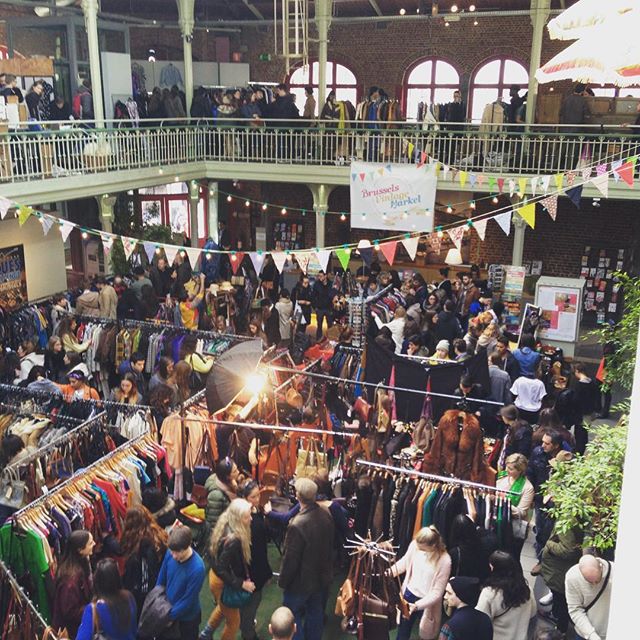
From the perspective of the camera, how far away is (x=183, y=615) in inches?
195

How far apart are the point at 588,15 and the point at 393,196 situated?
27.2 ft

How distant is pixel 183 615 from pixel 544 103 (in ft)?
40.1

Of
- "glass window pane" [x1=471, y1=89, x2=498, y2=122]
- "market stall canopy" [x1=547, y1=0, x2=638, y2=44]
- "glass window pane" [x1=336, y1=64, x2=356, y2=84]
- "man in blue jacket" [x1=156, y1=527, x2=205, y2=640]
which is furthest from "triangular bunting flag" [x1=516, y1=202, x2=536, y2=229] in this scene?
"glass window pane" [x1=336, y1=64, x2=356, y2=84]

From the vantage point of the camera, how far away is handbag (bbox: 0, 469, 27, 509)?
20.4ft

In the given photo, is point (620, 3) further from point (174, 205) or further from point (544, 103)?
point (174, 205)

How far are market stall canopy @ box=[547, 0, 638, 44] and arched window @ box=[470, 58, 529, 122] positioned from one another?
1299 centimetres

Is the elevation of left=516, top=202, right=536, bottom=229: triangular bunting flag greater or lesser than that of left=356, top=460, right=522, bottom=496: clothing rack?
greater

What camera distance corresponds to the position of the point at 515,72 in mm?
18078

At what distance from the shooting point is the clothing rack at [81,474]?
18.1 feet

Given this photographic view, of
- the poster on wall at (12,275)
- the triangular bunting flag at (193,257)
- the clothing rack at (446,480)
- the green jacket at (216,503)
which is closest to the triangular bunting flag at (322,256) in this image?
the triangular bunting flag at (193,257)

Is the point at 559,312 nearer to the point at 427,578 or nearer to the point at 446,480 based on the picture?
the point at 446,480

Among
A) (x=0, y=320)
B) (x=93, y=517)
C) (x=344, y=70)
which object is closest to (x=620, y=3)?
(x=93, y=517)

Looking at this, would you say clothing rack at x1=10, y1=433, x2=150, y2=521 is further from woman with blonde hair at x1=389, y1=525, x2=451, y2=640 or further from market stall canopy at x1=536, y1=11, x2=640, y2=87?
market stall canopy at x1=536, y1=11, x2=640, y2=87

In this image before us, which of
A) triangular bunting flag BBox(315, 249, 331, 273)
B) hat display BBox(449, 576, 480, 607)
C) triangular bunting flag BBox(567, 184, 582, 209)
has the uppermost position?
triangular bunting flag BBox(567, 184, 582, 209)
